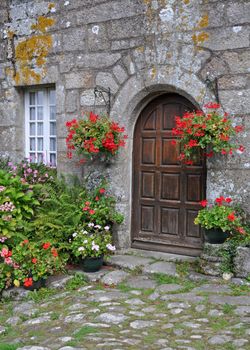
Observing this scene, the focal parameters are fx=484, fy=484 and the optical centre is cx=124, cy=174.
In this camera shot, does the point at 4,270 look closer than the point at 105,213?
Yes

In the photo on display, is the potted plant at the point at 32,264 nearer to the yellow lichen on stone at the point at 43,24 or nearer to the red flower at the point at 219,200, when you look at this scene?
the red flower at the point at 219,200

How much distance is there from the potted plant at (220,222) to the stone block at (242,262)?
234 mm

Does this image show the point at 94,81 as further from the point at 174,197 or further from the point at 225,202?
the point at 225,202

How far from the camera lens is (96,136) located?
6.09 m

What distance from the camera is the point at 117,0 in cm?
638

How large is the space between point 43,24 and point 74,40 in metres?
0.66

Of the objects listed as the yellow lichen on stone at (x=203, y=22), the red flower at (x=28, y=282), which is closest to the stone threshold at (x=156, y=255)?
the red flower at (x=28, y=282)

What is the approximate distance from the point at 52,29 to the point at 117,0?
118 cm

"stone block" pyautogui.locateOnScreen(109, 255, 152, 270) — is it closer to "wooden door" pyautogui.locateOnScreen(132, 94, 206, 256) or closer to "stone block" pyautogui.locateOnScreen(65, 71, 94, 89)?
"wooden door" pyautogui.locateOnScreen(132, 94, 206, 256)

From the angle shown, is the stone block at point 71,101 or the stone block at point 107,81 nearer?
the stone block at point 107,81

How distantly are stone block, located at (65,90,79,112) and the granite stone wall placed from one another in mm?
14

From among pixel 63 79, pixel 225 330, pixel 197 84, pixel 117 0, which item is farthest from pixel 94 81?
pixel 225 330

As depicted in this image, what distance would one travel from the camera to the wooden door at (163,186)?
20.1ft

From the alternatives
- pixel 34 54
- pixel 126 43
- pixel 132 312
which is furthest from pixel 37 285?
pixel 34 54
